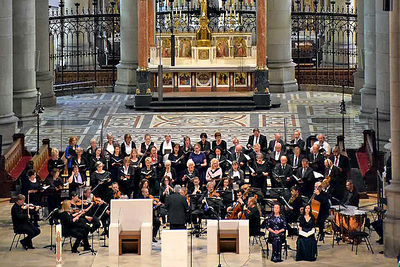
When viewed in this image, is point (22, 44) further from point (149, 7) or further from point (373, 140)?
point (373, 140)

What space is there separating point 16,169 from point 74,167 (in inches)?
131

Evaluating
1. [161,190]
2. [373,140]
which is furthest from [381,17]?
[161,190]

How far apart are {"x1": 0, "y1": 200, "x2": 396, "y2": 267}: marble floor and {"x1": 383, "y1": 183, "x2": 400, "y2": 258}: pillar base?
23cm

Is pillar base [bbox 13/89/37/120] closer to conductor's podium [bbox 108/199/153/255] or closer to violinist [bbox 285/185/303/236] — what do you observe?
conductor's podium [bbox 108/199/153/255]

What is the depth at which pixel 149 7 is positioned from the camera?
128 ft

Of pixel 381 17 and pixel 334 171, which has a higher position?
pixel 381 17

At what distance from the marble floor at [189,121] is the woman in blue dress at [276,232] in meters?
7.75

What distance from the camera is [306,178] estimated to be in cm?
2489

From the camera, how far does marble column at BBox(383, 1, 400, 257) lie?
21.6 metres

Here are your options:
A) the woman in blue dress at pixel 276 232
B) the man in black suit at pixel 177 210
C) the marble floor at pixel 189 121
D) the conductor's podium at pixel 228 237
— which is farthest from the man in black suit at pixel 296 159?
the conductor's podium at pixel 228 237

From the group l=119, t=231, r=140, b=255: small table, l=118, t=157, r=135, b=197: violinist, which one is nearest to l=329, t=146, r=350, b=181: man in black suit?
l=118, t=157, r=135, b=197: violinist

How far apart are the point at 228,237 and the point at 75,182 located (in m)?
4.52

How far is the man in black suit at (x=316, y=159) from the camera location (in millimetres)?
25766

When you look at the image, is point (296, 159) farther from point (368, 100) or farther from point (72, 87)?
point (72, 87)
